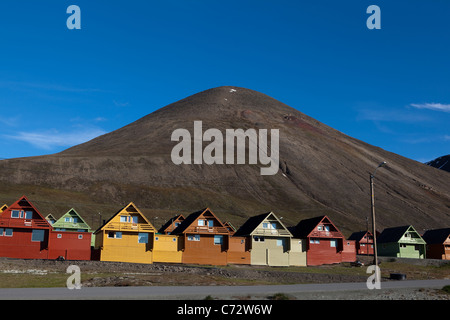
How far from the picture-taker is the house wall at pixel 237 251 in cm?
6806

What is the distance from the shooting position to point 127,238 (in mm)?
63688

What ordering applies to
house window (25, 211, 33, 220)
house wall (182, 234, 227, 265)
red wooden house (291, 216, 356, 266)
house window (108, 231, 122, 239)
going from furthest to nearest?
1. red wooden house (291, 216, 356, 266)
2. house wall (182, 234, 227, 265)
3. house window (108, 231, 122, 239)
4. house window (25, 211, 33, 220)

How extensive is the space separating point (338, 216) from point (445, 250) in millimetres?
69857

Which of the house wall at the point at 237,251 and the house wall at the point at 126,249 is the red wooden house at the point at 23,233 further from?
the house wall at the point at 237,251

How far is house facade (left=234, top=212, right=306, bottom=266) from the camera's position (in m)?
69.0

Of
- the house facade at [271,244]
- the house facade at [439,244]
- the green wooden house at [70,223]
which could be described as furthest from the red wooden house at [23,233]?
the house facade at [439,244]

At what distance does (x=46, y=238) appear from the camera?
62.9m

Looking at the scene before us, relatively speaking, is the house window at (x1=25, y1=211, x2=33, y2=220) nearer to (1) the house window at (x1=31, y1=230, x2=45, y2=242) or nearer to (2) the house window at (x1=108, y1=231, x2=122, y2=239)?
(1) the house window at (x1=31, y1=230, x2=45, y2=242)

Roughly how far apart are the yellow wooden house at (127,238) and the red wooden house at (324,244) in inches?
987

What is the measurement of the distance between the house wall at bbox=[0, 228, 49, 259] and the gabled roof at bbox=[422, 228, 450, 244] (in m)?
75.7

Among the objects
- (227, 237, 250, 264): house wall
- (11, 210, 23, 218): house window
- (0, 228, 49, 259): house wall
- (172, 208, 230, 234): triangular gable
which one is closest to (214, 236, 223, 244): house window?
(172, 208, 230, 234): triangular gable

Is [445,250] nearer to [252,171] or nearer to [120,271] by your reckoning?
[120,271]

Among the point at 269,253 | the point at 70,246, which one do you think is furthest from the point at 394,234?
the point at 70,246
